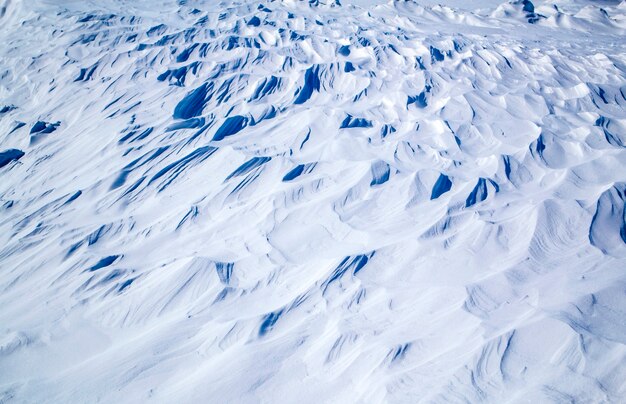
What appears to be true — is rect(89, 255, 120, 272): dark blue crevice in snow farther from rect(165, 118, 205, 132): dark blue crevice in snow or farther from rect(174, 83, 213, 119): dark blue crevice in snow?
rect(174, 83, 213, 119): dark blue crevice in snow

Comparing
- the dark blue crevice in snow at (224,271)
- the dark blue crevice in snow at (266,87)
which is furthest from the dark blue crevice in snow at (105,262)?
the dark blue crevice in snow at (266,87)

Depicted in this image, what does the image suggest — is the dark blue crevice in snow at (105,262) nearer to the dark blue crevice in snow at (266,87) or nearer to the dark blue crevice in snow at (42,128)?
the dark blue crevice in snow at (42,128)

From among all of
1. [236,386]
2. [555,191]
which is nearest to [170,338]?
[236,386]

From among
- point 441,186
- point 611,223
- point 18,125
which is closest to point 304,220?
point 441,186

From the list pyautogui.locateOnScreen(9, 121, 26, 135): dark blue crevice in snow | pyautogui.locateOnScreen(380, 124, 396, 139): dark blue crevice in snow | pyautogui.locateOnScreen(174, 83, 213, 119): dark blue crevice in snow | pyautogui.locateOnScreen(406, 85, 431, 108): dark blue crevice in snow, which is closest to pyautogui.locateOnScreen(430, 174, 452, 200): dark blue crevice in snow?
pyautogui.locateOnScreen(380, 124, 396, 139): dark blue crevice in snow

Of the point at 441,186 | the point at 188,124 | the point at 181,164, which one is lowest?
the point at 441,186

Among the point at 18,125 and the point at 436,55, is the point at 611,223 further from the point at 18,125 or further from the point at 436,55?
the point at 18,125
